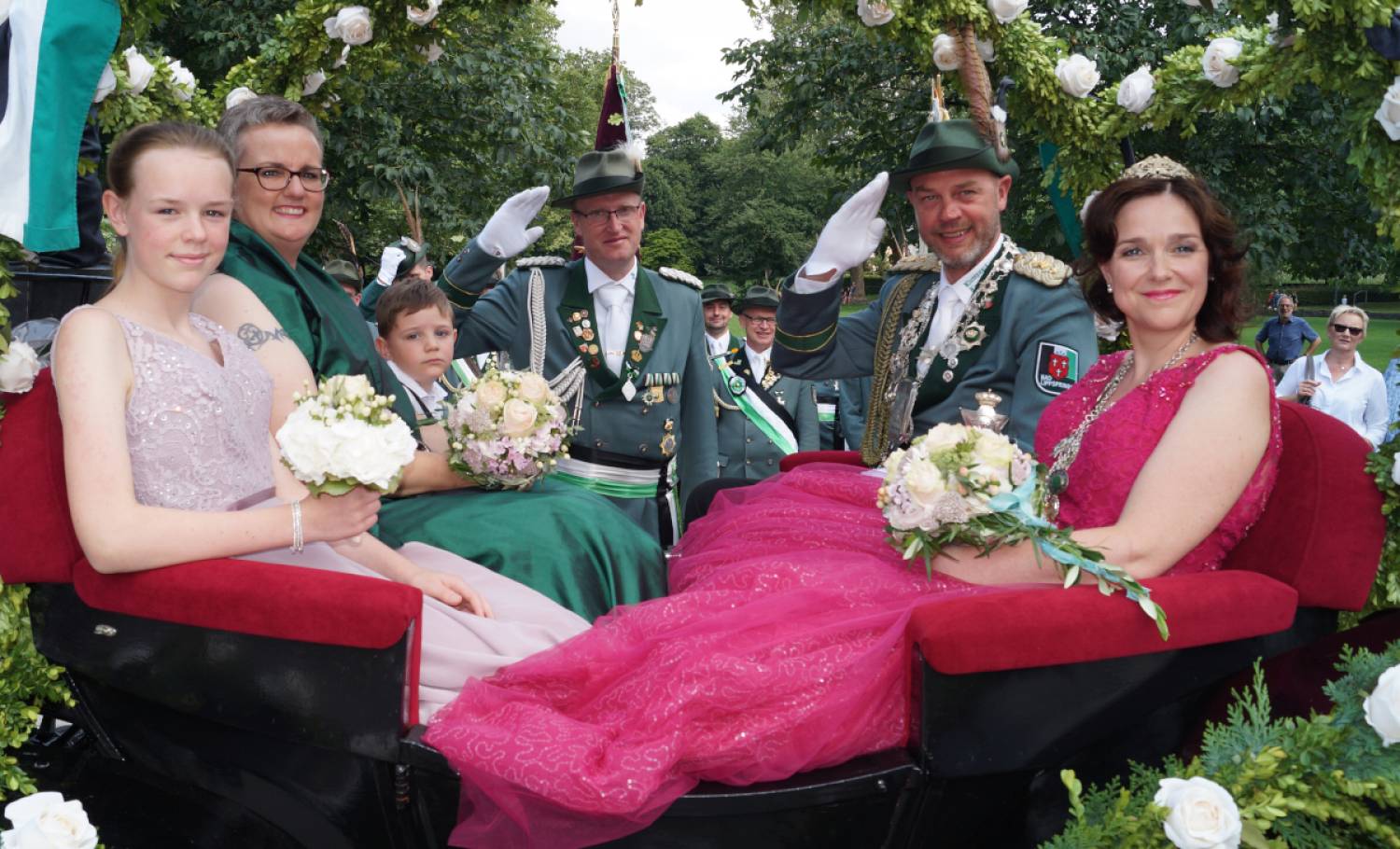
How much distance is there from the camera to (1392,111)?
2.40m

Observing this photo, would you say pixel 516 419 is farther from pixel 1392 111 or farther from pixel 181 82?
pixel 1392 111

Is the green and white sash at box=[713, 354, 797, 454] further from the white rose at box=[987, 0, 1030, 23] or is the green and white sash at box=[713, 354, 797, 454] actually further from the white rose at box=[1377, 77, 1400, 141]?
the white rose at box=[1377, 77, 1400, 141]

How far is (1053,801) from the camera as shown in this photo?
234 cm

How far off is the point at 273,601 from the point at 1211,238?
2208mm

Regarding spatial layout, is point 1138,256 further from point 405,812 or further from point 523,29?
point 523,29

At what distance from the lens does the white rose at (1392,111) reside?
7.79ft

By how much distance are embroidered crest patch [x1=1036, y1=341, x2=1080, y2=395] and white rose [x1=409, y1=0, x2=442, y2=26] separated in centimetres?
212

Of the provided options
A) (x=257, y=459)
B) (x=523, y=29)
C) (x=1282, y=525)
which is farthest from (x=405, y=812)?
(x=523, y=29)

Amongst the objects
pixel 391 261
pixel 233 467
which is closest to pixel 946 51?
pixel 233 467

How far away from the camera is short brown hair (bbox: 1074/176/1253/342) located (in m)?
2.65

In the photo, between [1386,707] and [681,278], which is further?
[681,278]

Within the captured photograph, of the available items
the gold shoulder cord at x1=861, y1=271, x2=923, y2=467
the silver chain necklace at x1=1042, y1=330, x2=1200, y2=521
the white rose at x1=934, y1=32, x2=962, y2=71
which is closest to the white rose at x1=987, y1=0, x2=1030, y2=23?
the white rose at x1=934, y1=32, x2=962, y2=71

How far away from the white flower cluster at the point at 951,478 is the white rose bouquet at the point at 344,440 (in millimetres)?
1021

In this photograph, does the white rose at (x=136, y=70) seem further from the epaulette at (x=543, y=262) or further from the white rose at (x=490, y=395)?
the white rose at (x=490, y=395)
